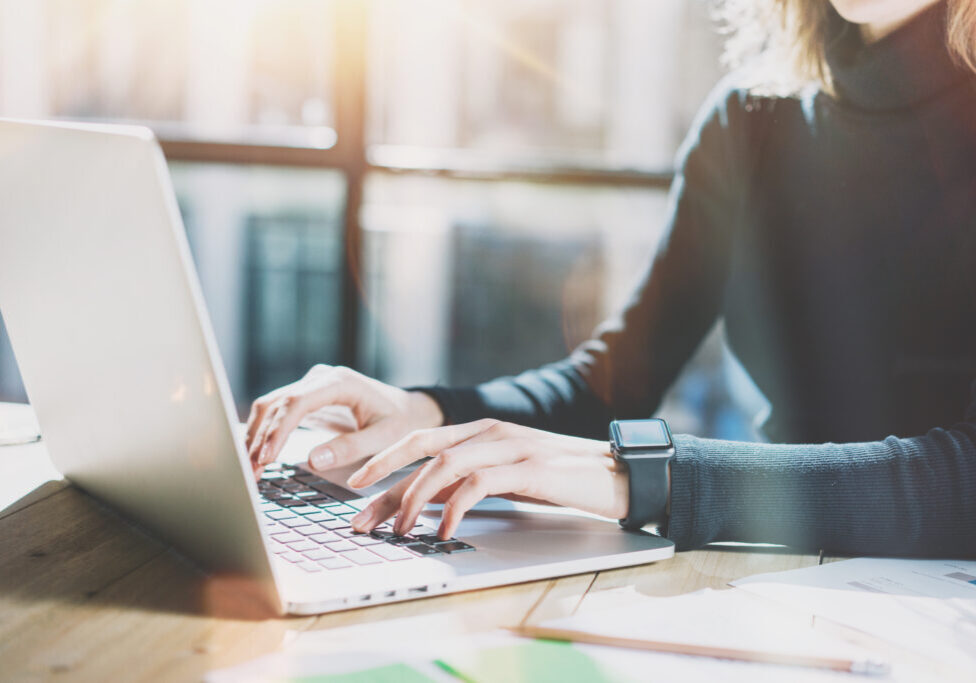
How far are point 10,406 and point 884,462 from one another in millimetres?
1088

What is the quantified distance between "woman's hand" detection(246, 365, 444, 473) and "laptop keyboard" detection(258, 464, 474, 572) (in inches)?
2.3

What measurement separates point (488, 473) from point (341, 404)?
0.32 meters

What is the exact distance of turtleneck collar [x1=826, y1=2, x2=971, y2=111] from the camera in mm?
1138

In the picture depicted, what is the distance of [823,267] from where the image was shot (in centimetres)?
127

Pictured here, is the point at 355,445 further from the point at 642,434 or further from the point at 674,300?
the point at 674,300

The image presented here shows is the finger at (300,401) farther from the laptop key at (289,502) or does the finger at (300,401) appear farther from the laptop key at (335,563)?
the laptop key at (335,563)

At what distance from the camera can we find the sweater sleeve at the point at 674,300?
122 centimetres

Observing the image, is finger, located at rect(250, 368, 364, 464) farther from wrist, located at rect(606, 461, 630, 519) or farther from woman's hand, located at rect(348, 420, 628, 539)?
wrist, located at rect(606, 461, 630, 519)

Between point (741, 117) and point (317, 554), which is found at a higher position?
point (741, 117)

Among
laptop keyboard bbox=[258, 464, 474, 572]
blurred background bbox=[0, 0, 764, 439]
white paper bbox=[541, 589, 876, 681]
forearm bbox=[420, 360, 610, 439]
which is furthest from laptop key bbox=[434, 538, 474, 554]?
blurred background bbox=[0, 0, 764, 439]

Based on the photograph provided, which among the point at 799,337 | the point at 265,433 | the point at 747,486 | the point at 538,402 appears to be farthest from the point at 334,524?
the point at 799,337

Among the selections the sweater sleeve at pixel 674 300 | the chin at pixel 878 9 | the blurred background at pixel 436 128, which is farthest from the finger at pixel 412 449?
the blurred background at pixel 436 128

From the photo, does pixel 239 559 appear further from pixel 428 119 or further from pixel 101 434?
pixel 428 119

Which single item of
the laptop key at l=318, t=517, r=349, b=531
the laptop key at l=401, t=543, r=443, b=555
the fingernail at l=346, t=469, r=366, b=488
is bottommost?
the laptop key at l=318, t=517, r=349, b=531
